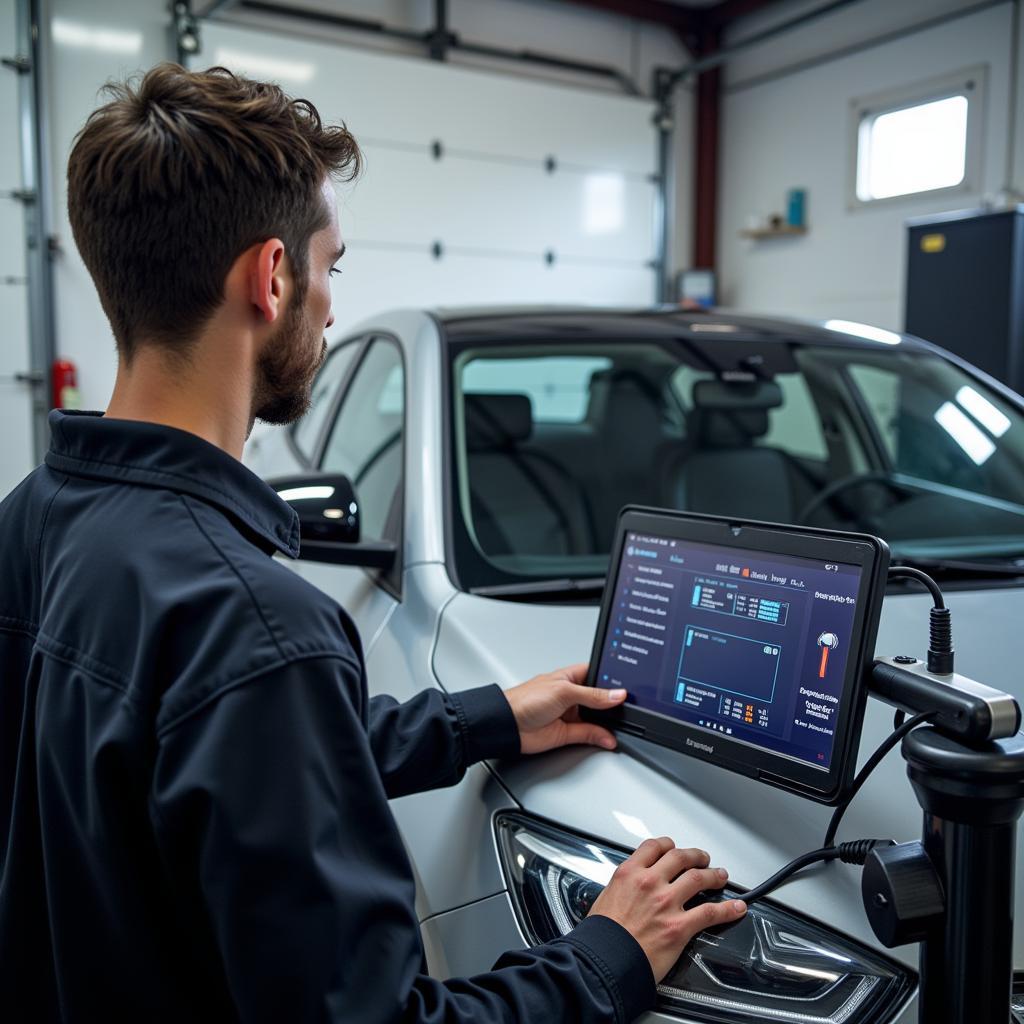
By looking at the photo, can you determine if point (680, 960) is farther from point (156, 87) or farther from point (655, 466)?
point (655, 466)

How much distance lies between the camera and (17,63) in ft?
17.4

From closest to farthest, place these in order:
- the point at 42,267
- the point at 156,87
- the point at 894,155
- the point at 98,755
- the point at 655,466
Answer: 1. the point at 98,755
2. the point at 156,87
3. the point at 655,466
4. the point at 42,267
5. the point at 894,155

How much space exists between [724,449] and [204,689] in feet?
6.03

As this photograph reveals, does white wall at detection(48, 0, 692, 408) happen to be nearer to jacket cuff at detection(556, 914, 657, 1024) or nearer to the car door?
the car door

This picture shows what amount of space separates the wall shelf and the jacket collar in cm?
702

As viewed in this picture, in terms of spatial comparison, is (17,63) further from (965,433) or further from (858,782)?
(858,782)

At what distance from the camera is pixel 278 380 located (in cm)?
88

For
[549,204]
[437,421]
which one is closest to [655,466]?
[437,421]

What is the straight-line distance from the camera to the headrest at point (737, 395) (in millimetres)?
2146

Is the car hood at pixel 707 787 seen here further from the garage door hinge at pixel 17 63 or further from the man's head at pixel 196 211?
the garage door hinge at pixel 17 63

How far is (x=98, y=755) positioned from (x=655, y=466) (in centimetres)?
177

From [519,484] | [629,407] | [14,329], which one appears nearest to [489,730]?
[519,484]

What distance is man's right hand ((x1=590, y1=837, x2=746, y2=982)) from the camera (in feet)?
2.86

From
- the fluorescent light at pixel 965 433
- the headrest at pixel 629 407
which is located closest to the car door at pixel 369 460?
the headrest at pixel 629 407
